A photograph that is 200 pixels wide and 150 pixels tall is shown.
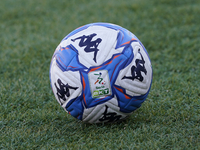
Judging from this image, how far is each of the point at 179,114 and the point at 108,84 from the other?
112cm

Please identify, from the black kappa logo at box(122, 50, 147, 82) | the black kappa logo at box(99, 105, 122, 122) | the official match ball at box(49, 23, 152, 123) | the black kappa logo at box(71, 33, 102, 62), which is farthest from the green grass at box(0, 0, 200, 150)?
the black kappa logo at box(71, 33, 102, 62)

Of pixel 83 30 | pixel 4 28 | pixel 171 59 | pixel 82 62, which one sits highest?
pixel 83 30

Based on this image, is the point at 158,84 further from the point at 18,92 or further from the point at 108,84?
the point at 18,92

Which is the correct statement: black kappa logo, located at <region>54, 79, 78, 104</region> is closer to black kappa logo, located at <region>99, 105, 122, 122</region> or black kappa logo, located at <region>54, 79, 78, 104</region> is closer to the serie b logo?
the serie b logo

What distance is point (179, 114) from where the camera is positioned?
11.3ft

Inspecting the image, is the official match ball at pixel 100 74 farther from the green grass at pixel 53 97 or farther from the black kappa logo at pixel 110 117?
the green grass at pixel 53 97

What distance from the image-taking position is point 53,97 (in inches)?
159

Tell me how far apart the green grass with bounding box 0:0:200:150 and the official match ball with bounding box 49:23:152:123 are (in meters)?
0.32

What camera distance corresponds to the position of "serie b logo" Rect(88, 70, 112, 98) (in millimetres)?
2865

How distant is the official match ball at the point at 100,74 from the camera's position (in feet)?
9.48

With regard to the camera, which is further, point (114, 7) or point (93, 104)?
point (114, 7)

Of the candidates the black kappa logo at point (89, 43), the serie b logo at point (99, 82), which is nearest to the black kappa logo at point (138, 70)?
the serie b logo at point (99, 82)

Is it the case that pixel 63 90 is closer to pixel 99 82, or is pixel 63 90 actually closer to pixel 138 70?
pixel 99 82

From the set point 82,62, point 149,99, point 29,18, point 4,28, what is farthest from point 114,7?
point 82,62
